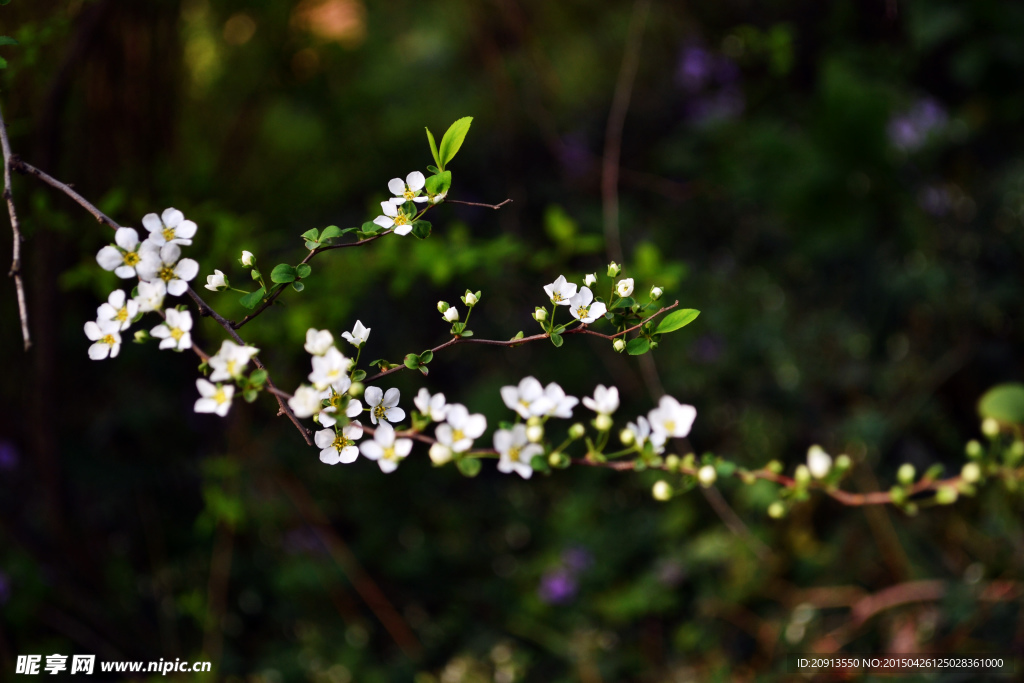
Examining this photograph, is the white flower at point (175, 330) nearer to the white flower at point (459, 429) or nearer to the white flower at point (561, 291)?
the white flower at point (459, 429)

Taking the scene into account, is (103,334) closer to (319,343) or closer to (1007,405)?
(319,343)

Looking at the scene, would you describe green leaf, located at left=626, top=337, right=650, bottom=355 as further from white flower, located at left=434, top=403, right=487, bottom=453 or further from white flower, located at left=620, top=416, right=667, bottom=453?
white flower, located at left=434, top=403, right=487, bottom=453

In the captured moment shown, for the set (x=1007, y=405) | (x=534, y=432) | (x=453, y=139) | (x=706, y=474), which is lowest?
(x=1007, y=405)

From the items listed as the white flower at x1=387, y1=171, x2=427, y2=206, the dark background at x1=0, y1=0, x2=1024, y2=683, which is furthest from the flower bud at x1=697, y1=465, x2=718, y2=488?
the dark background at x1=0, y1=0, x2=1024, y2=683

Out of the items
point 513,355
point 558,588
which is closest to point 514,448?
point 558,588

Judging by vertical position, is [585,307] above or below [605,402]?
above

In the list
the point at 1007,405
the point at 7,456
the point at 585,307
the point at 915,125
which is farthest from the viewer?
the point at 915,125

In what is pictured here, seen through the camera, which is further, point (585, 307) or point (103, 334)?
point (585, 307)
